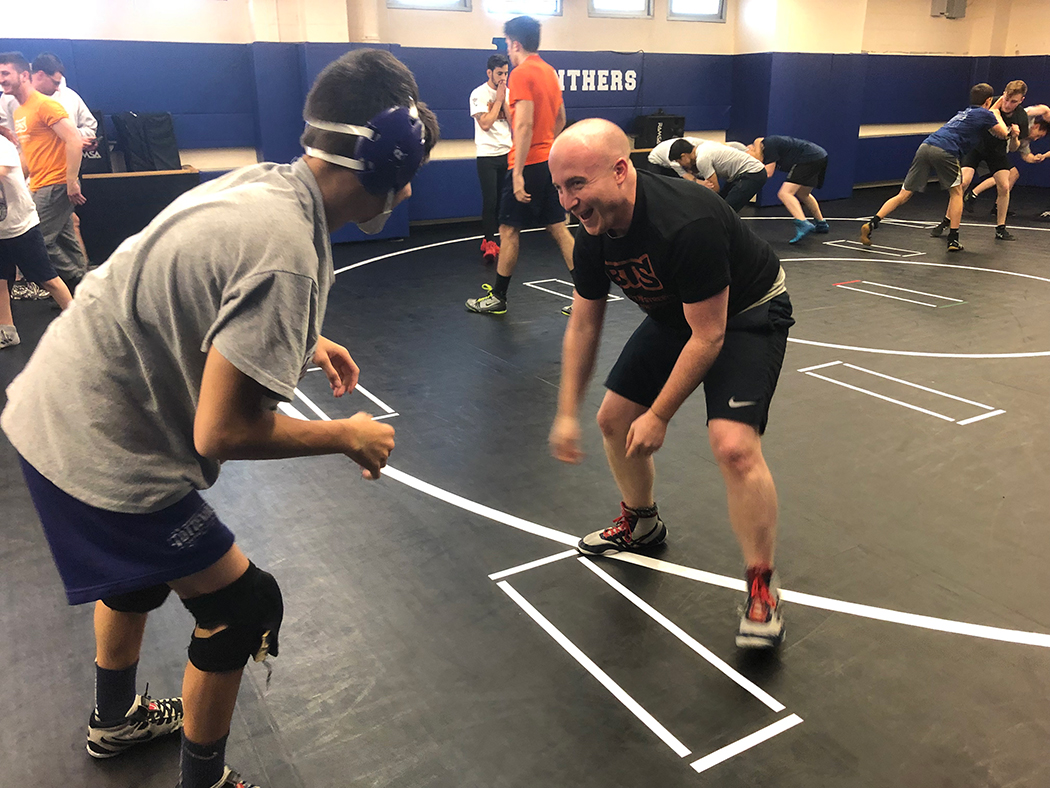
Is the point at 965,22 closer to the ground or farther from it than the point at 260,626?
farther from it

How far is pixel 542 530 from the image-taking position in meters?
3.18

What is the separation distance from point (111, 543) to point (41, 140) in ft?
18.9

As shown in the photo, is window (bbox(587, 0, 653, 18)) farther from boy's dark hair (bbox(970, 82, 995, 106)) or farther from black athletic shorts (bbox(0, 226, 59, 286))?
black athletic shorts (bbox(0, 226, 59, 286))

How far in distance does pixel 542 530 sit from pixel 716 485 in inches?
33.3

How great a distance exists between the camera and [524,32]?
5.83 m

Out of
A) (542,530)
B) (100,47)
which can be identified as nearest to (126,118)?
(100,47)

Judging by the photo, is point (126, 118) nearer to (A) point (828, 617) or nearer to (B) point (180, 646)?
(B) point (180, 646)

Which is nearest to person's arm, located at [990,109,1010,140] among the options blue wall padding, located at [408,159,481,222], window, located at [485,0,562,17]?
window, located at [485,0,562,17]

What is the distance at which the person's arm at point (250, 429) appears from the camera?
1.34 m

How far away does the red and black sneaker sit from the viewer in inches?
95.8

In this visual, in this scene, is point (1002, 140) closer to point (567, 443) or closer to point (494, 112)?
point (494, 112)

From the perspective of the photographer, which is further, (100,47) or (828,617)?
(100,47)

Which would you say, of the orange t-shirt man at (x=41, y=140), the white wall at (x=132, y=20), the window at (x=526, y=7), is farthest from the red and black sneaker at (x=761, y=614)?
the window at (x=526, y=7)

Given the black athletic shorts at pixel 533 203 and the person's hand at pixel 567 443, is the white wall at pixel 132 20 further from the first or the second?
the person's hand at pixel 567 443
